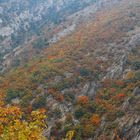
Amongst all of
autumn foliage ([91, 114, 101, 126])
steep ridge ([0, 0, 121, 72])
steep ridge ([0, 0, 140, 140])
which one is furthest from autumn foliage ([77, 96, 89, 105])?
steep ridge ([0, 0, 121, 72])

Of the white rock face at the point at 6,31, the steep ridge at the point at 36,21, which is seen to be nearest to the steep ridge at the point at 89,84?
the steep ridge at the point at 36,21

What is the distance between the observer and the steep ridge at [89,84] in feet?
167

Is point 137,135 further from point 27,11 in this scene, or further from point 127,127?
point 27,11

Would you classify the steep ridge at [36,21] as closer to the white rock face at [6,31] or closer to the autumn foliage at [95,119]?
the white rock face at [6,31]

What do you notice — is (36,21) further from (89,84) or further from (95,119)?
(95,119)

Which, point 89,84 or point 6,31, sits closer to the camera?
point 89,84

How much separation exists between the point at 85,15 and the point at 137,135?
323ft

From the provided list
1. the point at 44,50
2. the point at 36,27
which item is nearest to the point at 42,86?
the point at 44,50

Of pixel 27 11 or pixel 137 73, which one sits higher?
pixel 137 73

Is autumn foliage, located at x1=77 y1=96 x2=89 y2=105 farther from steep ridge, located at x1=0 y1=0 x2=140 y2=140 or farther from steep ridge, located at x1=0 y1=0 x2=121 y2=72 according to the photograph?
steep ridge, located at x1=0 y1=0 x2=121 y2=72

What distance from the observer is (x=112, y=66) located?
252 feet

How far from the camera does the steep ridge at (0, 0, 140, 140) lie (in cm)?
5088

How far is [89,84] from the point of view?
71.4 meters

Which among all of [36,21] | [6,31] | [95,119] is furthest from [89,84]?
[36,21]
